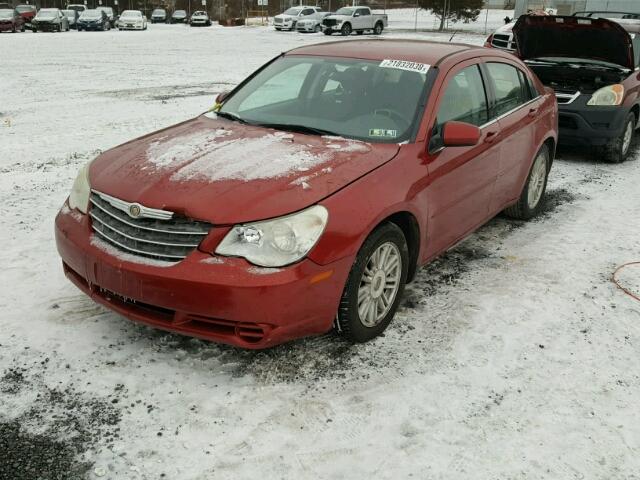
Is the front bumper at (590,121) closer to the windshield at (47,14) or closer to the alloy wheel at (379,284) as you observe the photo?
the alloy wheel at (379,284)

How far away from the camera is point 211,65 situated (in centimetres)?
1867

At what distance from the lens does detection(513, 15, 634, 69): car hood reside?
7.69m

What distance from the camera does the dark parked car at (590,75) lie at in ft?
25.0

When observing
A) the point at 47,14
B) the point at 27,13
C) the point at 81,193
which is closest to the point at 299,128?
the point at 81,193

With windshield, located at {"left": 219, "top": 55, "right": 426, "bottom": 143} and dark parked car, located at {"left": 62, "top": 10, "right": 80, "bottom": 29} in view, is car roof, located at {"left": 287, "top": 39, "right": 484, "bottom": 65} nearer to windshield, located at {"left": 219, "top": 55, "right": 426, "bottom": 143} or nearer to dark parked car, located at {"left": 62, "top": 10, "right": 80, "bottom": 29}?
windshield, located at {"left": 219, "top": 55, "right": 426, "bottom": 143}

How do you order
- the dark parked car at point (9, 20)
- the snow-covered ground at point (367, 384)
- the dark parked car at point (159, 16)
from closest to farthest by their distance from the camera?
the snow-covered ground at point (367, 384), the dark parked car at point (9, 20), the dark parked car at point (159, 16)

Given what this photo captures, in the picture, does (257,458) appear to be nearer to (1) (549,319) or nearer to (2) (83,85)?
(1) (549,319)

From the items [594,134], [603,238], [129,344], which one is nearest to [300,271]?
[129,344]

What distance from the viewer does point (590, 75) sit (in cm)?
801

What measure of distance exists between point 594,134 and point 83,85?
422 inches

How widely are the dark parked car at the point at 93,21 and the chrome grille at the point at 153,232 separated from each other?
133 feet

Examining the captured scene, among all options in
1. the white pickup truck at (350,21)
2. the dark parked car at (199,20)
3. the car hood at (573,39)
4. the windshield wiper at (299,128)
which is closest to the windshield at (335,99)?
the windshield wiper at (299,128)

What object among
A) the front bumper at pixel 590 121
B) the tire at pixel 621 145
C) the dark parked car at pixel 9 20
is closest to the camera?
the front bumper at pixel 590 121

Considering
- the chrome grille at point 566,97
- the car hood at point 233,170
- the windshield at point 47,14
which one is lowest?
the car hood at point 233,170
